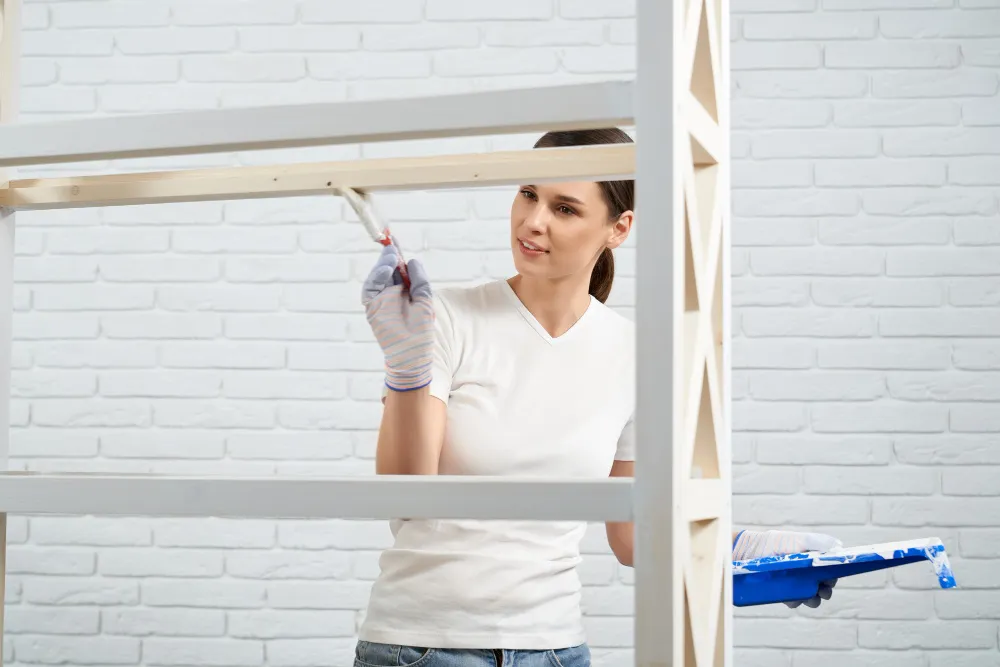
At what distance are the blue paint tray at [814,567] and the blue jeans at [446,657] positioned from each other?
28cm

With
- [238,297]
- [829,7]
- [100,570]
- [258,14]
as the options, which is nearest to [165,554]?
[100,570]

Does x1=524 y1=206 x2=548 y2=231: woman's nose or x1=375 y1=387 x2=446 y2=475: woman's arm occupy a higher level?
x1=524 y1=206 x2=548 y2=231: woman's nose

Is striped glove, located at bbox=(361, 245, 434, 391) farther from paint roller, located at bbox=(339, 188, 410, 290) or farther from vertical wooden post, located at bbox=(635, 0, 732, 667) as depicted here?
vertical wooden post, located at bbox=(635, 0, 732, 667)

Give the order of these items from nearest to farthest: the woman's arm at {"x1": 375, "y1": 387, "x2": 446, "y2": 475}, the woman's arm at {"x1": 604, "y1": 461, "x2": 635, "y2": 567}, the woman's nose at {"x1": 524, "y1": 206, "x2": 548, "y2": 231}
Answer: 1. the woman's arm at {"x1": 375, "y1": 387, "x2": 446, "y2": 475}
2. the woman's nose at {"x1": 524, "y1": 206, "x2": 548, "y2": 231}
3. the woman's arm at {"x1": 604, "y1": 461, "x2": 635, "y2": 567}

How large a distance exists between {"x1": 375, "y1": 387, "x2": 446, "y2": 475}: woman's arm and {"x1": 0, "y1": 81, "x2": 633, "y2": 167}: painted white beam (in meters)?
0.43

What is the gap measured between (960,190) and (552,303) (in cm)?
136

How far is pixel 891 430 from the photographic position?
238 centimetres

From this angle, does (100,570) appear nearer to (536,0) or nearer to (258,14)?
(258,14)

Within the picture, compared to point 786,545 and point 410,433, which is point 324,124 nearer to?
point 410,433

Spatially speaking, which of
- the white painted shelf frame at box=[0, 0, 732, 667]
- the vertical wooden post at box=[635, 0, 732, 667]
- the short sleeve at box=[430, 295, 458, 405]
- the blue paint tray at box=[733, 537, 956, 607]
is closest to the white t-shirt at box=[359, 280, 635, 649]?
the short sleeve at box=[430, 295, 458, 405]

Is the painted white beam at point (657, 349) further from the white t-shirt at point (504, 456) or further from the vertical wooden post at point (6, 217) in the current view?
the vertical wooden post at point (6, 217)

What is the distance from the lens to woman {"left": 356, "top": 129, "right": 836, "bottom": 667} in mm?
1329

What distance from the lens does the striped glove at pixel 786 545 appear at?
3.87ft

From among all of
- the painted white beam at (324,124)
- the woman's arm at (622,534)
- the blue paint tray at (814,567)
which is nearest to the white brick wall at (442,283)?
the woman's arm at (622,534)
